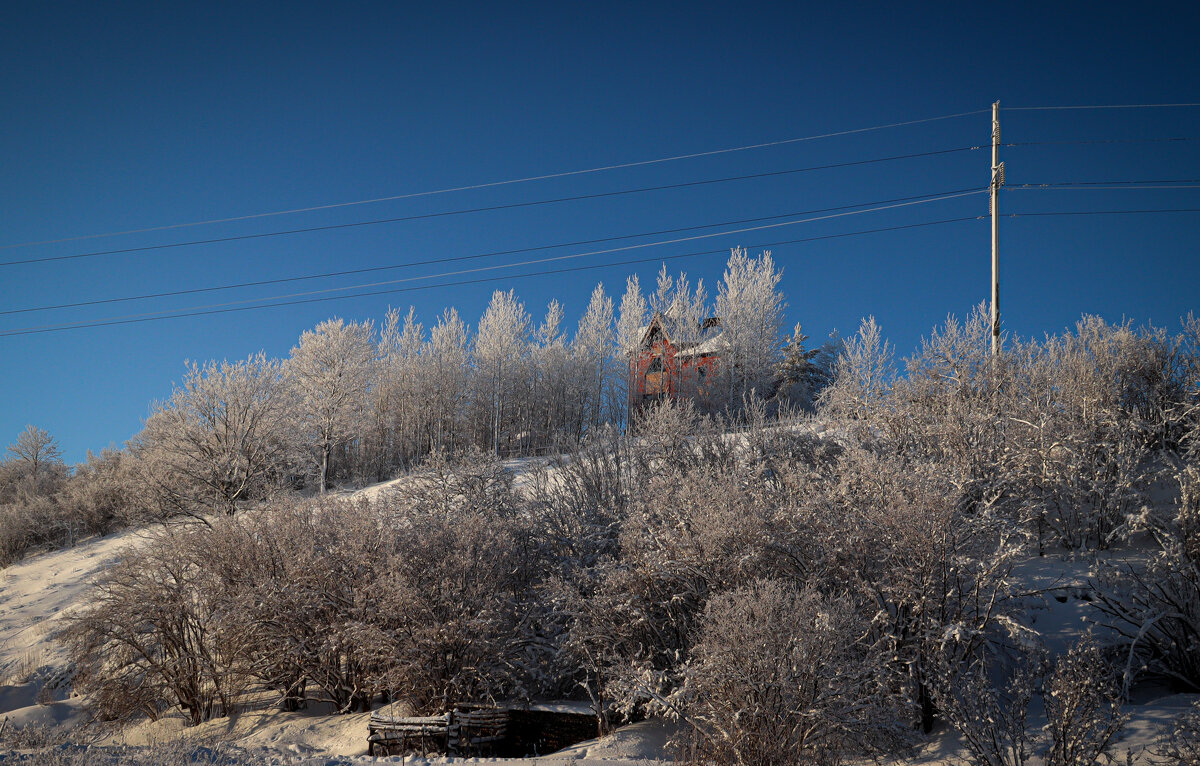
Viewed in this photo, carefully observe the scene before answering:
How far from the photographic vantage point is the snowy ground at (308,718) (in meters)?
10.0

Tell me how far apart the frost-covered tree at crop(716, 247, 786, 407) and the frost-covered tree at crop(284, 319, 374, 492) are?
22.3 metres

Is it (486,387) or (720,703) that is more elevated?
(486,387)

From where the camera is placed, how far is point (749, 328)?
40781 millimetres

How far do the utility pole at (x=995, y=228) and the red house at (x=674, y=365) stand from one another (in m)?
22.3

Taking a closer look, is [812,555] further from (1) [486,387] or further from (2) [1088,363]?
(1) [486,387]

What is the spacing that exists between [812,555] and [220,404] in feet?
94.6

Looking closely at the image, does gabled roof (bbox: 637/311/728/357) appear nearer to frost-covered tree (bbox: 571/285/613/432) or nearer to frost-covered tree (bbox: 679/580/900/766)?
frost-covered tree (bbox: 571/285/613/432)

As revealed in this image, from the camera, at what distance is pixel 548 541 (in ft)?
57.8

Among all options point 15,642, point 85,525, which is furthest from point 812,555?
point 85,525

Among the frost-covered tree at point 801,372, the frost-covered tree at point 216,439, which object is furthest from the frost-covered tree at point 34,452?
the frost-covered tree at point 801,372

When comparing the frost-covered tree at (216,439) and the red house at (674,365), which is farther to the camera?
the red house at (674,365)

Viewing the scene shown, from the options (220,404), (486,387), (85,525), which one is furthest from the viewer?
(486,387)

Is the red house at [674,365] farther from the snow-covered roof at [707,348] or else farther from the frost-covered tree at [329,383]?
the frost-covered tree at [329,383]

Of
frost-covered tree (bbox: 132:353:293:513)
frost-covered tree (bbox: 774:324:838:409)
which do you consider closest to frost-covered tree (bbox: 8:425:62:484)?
frost-covered tree (bbox: 132:353:293:513)
